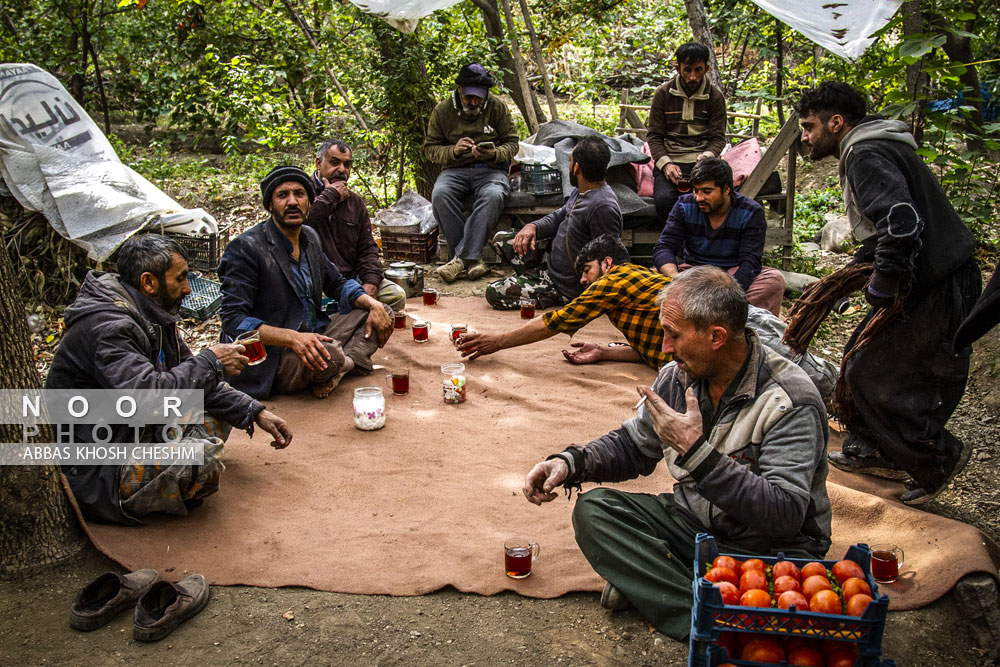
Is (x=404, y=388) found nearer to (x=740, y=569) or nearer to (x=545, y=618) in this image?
(x=545, y=618)

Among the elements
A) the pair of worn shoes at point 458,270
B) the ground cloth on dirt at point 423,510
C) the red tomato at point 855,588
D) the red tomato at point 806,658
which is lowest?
the ground cloth on dirt at point 423,510

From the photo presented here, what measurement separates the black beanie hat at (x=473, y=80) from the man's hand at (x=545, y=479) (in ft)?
19.2

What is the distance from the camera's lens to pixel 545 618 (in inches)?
118

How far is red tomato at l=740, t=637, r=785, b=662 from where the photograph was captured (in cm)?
223

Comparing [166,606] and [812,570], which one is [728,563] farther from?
[166,606]

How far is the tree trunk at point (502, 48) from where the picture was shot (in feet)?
32.1

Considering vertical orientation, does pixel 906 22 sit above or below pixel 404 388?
above

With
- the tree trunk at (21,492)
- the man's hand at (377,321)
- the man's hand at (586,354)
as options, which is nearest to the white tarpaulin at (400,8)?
the man's hand at (377,321)

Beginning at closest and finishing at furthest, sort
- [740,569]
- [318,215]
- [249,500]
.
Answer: [740,569] → [249,500] → [318,215]

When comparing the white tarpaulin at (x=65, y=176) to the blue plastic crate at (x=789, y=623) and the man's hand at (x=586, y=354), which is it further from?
the blue plastic crate at (x=789, y=623)

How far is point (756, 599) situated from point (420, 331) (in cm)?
421

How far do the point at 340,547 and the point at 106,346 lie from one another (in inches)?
52.4

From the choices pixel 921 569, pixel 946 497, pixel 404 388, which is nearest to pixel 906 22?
pixel 946 497

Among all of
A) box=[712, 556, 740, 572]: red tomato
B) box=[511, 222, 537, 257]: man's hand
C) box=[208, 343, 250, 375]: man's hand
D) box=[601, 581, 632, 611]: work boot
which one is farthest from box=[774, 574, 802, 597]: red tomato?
box=[511, 222, 537, 257]: man's hand
